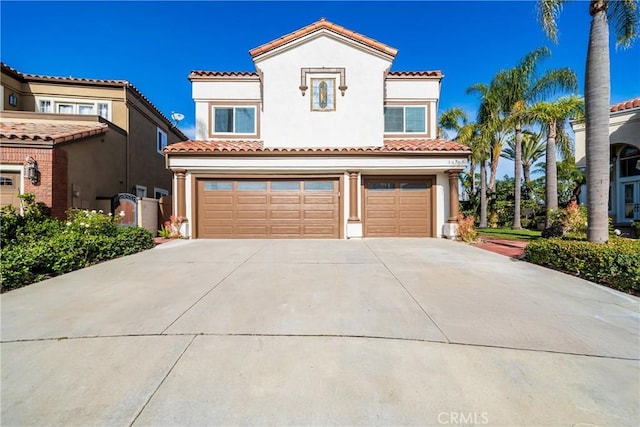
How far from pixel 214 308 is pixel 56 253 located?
432cm

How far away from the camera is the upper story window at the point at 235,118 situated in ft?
42.6

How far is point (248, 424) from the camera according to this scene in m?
1.90

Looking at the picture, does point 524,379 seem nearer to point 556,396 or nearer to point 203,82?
point 556,396

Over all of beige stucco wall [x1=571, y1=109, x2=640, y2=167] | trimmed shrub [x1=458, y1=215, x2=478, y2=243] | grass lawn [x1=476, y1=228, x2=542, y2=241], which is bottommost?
grass lawn [x1=476, y1=228, x2=542, y2=241]

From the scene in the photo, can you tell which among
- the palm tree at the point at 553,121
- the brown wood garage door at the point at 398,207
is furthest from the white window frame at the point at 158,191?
the palm tree at the point at 553,121

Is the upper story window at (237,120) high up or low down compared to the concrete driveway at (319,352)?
up

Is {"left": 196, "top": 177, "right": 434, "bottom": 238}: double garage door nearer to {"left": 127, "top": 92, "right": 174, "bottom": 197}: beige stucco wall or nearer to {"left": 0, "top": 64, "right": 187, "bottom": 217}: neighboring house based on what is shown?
{"left": 0, "top": 64, "right": 187, "bottom": 217}: neighboring house

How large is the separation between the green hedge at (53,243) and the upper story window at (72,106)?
7443 mm

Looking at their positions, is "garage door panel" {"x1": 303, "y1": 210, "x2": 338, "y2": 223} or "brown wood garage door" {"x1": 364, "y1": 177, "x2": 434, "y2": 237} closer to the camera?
"garage door panel" {"x1": 303, "y1": 210, "x2": 338, "y2": 223}

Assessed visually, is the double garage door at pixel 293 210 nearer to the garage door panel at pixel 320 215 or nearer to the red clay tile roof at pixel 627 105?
the garage door panel at pixel 320 215

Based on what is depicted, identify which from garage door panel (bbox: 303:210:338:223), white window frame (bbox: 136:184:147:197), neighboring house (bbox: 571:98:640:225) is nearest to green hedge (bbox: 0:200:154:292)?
garage door panel (bbox: 303:210:338:223)

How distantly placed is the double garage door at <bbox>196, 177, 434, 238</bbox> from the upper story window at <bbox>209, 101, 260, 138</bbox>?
119 inches

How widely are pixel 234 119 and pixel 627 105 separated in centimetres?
1880

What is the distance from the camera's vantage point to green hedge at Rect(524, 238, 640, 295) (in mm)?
4785
